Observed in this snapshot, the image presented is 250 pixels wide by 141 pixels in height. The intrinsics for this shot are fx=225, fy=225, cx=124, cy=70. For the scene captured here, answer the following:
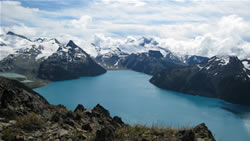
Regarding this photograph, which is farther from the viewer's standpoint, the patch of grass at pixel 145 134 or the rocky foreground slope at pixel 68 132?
the patch of grass at pixel 145 134

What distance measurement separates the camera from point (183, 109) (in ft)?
471

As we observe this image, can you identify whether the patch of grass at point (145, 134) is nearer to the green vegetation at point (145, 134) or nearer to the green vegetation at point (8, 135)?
the green vegetation at point (145, 134)

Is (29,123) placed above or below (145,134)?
above

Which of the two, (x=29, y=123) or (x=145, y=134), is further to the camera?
(x=145, y=134)

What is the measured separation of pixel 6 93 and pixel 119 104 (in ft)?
415

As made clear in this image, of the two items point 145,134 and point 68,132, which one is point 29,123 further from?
point 145,134

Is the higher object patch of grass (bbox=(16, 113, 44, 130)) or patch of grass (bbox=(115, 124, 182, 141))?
patch of grass (bbox=(16, 113, 44, 130))

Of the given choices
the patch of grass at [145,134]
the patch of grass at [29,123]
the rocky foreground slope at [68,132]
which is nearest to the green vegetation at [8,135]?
the rocky foreground slope at [68,132]

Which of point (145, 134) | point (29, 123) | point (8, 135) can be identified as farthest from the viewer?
point (145, 134)

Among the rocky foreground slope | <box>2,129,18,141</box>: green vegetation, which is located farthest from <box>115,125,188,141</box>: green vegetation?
<box>2,129,18,141</box>: green vegetation

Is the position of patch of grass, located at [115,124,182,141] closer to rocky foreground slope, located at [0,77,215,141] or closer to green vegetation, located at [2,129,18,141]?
rocky foreground slope, located at [0,77,215,141]

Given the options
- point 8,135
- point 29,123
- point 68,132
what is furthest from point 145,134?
point 8,135

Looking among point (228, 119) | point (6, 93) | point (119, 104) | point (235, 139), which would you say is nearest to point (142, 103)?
point (119, 104)

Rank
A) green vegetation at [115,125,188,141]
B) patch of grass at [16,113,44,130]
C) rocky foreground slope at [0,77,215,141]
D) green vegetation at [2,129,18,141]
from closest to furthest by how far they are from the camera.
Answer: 1. green vegetation at [2,129,18,141]
2. rocky foreground slope at [0,77,215,141]
3. patch of grass at [16,113,44,130]
4. green vegetation at [115,125,188,141]
